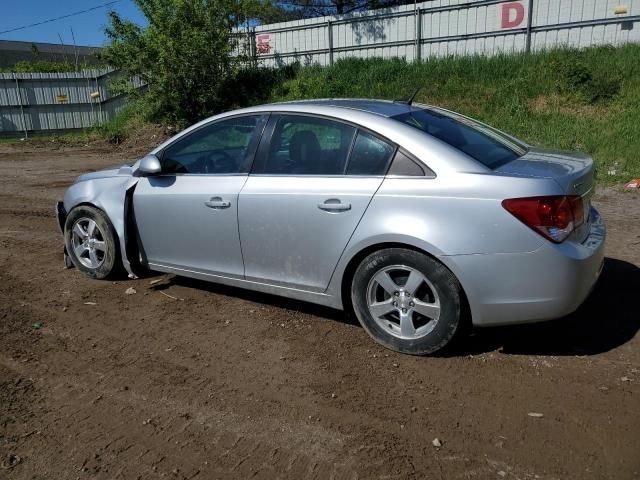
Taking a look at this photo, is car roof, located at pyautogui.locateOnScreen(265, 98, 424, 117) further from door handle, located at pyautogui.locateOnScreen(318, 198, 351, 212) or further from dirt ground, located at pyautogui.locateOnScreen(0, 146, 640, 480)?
dirt ground, located at pyautogui.locateOnScreen(0, 146, 640, 480)

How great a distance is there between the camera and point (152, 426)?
3156 millimetres

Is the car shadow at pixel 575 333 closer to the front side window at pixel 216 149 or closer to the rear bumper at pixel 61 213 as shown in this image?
the front side window at pixel 216 149

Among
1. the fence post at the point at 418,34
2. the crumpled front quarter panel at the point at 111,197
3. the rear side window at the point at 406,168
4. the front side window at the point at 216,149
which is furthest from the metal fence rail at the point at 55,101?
the rear side window at the point at 406,168

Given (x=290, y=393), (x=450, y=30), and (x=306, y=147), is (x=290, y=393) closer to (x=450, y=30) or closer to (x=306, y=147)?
(x=306, y=147)

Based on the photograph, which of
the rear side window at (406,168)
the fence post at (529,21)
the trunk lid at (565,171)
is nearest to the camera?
the trunk lid at (565,171)

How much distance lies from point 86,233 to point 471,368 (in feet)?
12.1

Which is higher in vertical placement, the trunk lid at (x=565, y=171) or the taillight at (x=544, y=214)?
the trunk lid at (x=565, y=171)

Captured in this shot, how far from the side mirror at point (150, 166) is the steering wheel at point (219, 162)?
38cm

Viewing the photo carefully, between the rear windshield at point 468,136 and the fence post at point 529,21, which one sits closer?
the rear windshield at point 468,136

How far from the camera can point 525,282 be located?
3412mm

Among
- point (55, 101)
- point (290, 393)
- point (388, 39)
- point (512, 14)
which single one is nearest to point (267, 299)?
point (290, 393)

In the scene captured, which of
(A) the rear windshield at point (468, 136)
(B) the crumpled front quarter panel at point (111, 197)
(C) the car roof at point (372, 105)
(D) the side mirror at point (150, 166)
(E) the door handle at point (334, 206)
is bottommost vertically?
(B) the crumpled front quarter panel at point (111, 197)

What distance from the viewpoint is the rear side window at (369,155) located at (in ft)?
12.6

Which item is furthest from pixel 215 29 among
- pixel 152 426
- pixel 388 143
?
pixel 152 426
